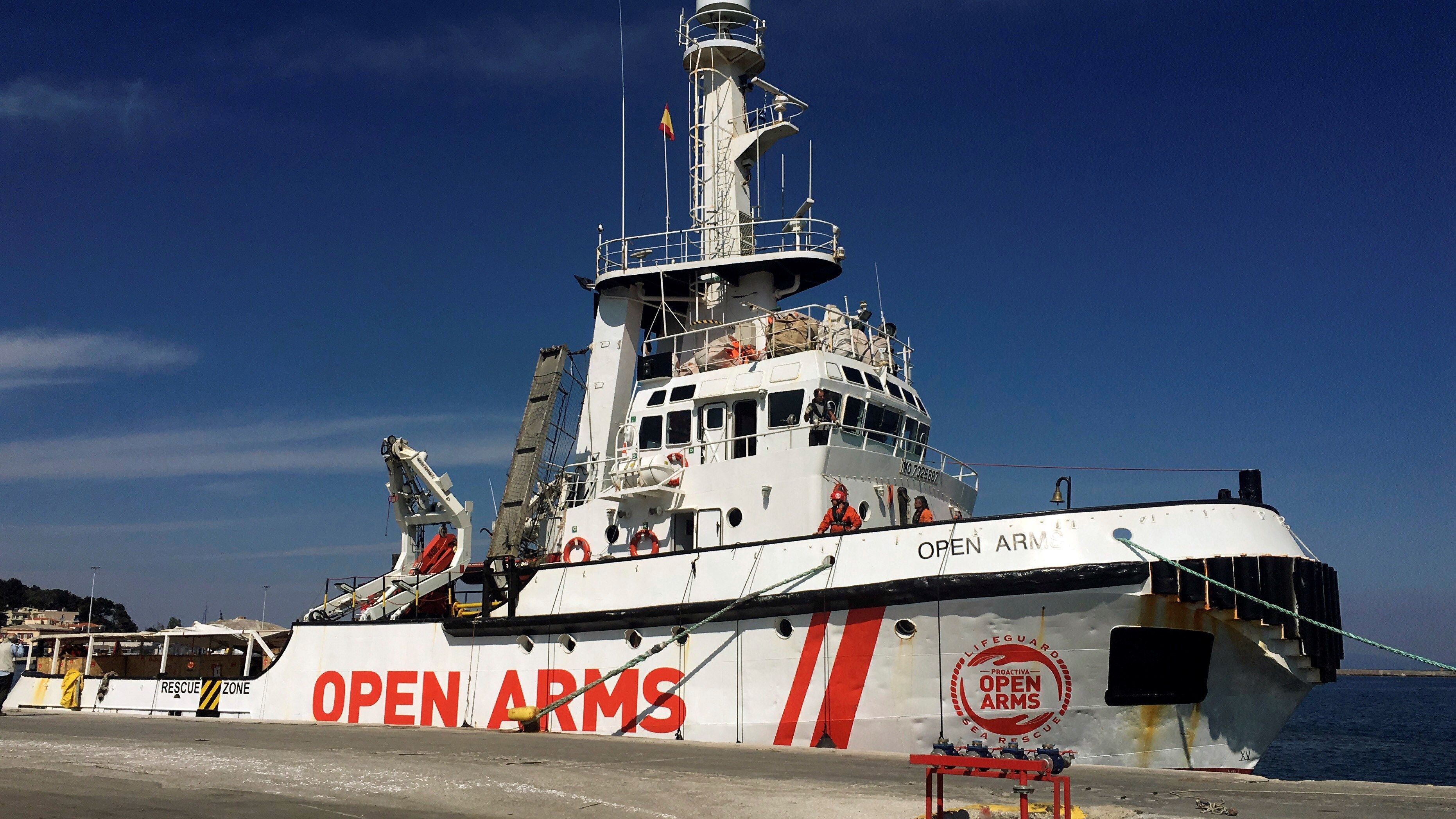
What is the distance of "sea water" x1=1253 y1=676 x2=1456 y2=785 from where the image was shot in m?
24.7

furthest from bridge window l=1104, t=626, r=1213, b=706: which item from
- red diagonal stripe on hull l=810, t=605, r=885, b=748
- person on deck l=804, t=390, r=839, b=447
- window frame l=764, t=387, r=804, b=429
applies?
window frame l=764, t=387, r=804, b=429

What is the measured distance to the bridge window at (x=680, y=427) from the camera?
53.4ft

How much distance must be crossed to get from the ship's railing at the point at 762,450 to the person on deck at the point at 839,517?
0.88m

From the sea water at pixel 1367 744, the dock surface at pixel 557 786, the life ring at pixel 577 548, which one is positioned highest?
the life ring at pixel 577 548

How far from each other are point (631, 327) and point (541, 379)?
2219 millimetres

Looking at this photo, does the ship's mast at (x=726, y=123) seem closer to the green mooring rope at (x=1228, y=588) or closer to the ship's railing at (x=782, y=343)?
the ship's railing at (x=782, y=343)

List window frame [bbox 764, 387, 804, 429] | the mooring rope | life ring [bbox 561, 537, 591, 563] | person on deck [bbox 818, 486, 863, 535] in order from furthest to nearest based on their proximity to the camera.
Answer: life ring [bbox 561, 537, 591, 563] → window frame [bbox 764, 387, 804, 429] → person on deck [bbox 818, 486, 863, 535] → the mooring rope

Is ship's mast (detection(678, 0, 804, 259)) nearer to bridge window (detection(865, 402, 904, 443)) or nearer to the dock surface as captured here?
bridge window (detection(865, 402, 904, 443))

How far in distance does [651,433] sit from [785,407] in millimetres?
2454

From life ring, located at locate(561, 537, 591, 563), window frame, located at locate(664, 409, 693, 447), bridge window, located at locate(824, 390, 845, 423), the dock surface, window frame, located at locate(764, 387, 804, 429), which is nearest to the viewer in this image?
the dock surface

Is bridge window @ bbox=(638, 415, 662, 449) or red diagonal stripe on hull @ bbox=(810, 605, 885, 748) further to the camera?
bridge window @ bbox=(638, 415, 662, 449)

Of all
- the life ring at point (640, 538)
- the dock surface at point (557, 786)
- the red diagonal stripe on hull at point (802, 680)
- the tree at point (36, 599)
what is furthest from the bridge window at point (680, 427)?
the tree at point (36, 599)

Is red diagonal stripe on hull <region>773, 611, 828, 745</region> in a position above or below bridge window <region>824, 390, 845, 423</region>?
below

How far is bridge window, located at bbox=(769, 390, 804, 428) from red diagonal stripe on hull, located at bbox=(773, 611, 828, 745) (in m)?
3.50
